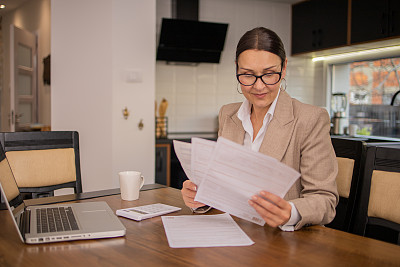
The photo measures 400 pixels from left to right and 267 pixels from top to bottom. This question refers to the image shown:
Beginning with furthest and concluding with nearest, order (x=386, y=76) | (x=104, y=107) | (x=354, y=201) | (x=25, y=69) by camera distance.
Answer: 1. (x=25, y=69)
2. (x=386, y=76)
3. (x=104, y=107)
4. (x=354, y=201)

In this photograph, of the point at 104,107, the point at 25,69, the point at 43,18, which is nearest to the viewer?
the point at 104,107

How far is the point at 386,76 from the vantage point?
432 centimetres

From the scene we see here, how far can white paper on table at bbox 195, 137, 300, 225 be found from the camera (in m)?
1.03

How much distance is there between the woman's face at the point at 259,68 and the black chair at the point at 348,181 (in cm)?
43

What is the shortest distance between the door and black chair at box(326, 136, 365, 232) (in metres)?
4.43

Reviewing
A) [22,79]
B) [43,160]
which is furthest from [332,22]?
[22,79]

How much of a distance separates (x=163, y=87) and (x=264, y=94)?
10.3 ft

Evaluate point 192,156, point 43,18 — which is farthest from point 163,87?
point 192,156

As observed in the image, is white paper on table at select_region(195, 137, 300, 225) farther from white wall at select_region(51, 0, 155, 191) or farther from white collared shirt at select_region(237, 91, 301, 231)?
white wall at select_region(51, 0, 155, 191)

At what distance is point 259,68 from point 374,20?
3082 mm

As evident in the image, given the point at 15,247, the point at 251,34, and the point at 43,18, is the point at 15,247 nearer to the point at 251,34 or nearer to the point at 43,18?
the point at 251,34

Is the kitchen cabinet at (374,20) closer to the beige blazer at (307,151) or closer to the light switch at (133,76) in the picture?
the light switch at (133,76)

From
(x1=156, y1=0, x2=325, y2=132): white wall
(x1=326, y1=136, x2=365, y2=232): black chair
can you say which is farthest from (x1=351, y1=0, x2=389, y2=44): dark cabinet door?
(x1=326, y1=136, x2=365, y2=232): black chair

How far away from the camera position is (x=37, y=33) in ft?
17.9
